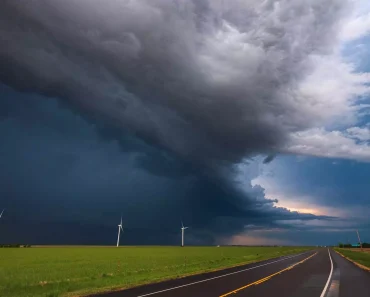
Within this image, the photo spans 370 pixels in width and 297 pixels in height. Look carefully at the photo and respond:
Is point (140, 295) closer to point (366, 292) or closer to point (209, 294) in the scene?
point (209, 294)

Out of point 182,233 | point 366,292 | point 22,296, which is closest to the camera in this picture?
point 22,296

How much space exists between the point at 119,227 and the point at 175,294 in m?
135

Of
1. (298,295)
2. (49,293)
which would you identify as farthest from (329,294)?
(49,293)

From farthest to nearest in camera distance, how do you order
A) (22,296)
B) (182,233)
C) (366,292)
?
(182,233) → (366,292) → (22,296)

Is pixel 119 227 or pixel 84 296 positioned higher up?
pixel 119 227

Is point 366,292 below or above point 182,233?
below

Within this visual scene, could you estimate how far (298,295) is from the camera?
62.5ft

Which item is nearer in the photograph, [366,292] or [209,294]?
[209,294]

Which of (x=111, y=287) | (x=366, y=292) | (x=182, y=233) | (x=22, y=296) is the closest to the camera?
(x=22, y=296)

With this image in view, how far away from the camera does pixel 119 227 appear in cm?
14862

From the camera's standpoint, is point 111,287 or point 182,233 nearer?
point 111,287

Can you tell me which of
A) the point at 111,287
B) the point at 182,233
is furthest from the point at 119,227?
the point at 111,287

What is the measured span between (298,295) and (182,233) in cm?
16085

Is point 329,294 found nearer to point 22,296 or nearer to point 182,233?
point 22,296
